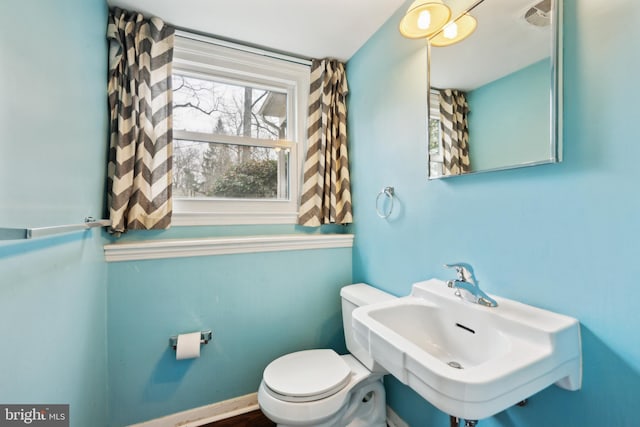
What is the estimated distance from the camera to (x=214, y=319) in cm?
153

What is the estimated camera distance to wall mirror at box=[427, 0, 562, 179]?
2.61ft

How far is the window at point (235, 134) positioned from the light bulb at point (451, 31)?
38.6 inches

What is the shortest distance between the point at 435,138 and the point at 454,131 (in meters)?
0.09

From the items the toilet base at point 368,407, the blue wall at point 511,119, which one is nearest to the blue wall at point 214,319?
the toilet base at point 368,407

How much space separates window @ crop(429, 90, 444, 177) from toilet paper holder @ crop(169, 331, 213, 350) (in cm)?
146

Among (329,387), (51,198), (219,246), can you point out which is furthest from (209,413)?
(51,198)

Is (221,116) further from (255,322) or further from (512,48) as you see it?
(512,48)

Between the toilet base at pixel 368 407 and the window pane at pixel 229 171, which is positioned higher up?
the window pane at pixel 229 171

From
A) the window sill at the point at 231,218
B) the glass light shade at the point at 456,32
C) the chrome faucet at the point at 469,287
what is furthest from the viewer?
the window sill at the point at 231,218

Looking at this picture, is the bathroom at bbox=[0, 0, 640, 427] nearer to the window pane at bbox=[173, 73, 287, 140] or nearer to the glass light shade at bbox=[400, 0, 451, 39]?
the glass light shade at bbox=[400, 0, 451, 39]

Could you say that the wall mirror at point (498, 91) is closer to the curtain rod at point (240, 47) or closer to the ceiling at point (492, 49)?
the ceiling at point (492, 49)

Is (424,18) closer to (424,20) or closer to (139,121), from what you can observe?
(424,20)

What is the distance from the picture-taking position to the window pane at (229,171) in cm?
166

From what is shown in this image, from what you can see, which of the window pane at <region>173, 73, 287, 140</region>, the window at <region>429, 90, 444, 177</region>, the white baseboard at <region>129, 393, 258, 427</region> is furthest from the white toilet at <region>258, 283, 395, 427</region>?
the window pane at <region>173, 73, 287, 140</region>
